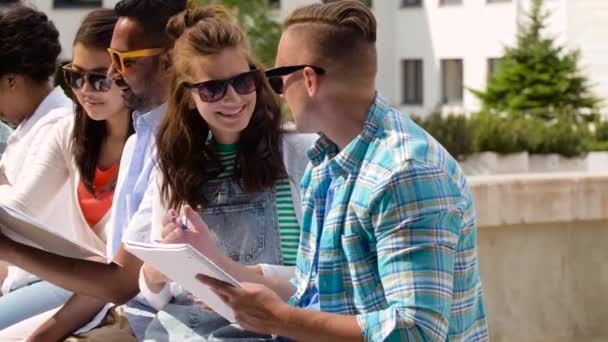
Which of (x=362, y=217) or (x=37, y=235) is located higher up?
(x=362, y=217)

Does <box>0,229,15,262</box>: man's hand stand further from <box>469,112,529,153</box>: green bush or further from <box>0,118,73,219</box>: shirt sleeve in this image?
<box>469,112,529,153</box>: green bush

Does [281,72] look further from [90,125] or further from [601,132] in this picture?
[601,132]

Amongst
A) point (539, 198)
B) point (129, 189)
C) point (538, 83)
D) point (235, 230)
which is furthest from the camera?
point (538, 83)

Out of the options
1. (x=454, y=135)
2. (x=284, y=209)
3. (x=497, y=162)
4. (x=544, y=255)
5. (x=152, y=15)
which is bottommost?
(x=497, y=162)

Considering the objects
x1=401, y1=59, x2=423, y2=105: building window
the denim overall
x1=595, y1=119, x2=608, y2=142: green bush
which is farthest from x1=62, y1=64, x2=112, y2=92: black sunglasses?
x1=401, y1=59, x2=423, y2=105: building window

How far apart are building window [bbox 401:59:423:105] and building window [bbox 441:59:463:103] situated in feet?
3.87

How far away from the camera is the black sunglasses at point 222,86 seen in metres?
3.85

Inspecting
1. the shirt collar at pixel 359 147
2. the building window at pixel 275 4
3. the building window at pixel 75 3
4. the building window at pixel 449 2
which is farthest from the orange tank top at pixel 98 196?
the building window at pixel 449 2

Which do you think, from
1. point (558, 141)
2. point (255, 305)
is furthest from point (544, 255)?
point (558, 141)

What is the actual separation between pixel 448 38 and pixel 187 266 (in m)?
39.1

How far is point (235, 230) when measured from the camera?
385 cm

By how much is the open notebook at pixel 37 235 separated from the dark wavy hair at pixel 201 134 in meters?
0.29

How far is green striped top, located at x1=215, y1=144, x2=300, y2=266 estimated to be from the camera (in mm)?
3826

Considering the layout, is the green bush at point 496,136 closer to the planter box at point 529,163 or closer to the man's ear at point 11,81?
the planter box at point 529,163
